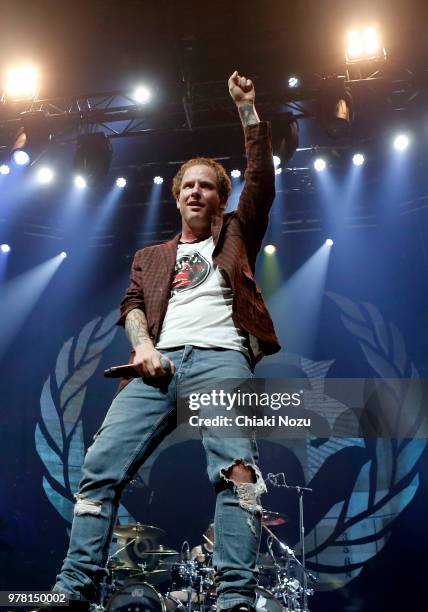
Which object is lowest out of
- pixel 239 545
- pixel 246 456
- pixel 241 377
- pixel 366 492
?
pixel 239 545

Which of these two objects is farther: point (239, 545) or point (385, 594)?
point (385, 594)

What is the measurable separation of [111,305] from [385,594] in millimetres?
5396

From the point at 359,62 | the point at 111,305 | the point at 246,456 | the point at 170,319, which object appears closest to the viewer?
the point at 246,456

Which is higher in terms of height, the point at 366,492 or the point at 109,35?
the point at 109,35

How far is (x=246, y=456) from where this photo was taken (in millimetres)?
1618

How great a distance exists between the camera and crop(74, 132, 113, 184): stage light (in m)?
6.65

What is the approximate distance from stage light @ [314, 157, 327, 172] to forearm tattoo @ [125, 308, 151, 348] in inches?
235

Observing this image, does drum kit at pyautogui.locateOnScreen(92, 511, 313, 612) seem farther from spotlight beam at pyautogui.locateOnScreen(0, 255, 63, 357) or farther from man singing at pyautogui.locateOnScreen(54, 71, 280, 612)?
spotlight beam at pyautogui.locateOnScreen(0, 255, 63, 357)

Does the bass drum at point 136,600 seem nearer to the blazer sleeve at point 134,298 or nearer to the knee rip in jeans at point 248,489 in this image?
the blazer sleeve at point 134,298

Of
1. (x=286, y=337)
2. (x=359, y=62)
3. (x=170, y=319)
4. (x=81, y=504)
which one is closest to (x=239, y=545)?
(x=81, y=504)

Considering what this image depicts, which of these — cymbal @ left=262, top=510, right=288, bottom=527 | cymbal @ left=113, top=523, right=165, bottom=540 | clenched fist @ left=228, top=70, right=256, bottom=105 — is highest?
clenched fist @ left=228, top=70, right=256, bottom=105

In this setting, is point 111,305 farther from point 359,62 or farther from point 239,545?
point 239,545

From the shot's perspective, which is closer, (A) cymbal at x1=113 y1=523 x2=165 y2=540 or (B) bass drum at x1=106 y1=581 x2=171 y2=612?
(B) bass drum at x1=106 y1=581 x2=171 y2=612

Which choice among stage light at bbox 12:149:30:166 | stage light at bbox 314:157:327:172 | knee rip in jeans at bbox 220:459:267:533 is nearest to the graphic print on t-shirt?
knee rip in jeans at bbox 220:459:267:533
